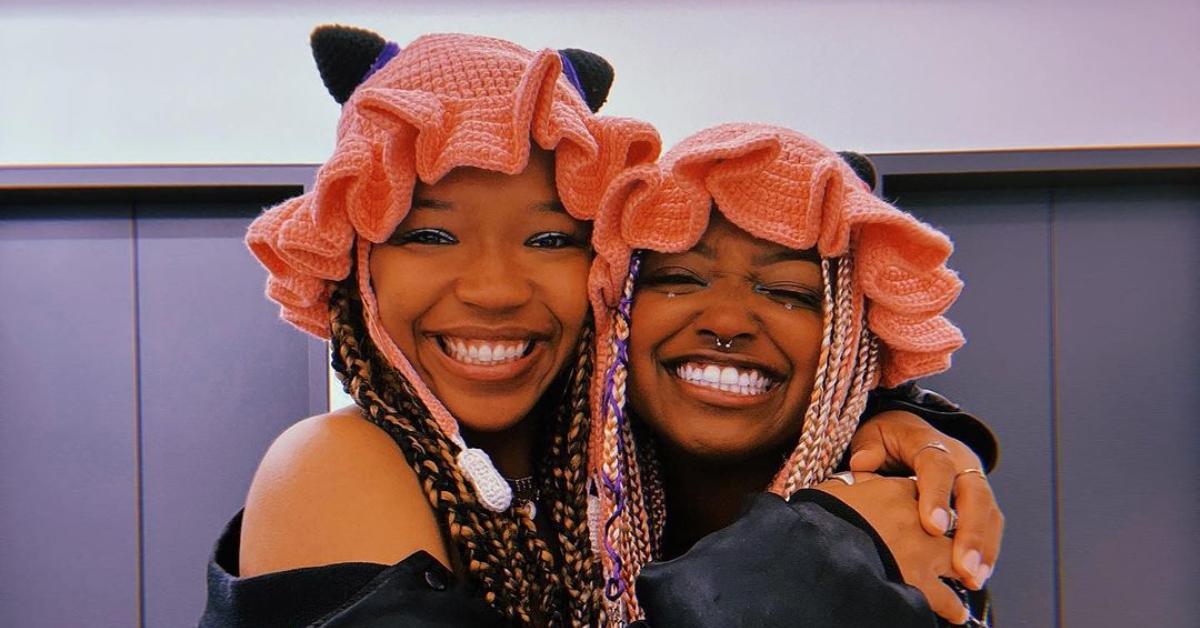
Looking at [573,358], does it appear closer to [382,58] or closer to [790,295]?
[790,295]

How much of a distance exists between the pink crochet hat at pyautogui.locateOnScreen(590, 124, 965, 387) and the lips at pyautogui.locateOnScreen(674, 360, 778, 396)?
16cm

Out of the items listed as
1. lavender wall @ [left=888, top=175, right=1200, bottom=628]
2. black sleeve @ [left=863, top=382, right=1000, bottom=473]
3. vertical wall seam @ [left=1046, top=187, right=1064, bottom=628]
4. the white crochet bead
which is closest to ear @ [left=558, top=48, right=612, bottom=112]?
the white crochet bead

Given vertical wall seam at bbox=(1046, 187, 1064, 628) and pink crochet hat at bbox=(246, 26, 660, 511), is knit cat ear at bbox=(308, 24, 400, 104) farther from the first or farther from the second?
vertical wall seam at bbox=(1046, 187, 1064, 628)

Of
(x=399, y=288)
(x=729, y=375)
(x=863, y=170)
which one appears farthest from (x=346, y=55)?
(x=863, y=170)

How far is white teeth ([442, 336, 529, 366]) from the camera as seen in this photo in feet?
3.01

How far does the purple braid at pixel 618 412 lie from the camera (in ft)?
3.02

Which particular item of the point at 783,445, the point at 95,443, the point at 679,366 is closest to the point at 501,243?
the point at 679,366

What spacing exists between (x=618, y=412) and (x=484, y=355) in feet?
0.66

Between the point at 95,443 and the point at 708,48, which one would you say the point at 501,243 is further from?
the point at 95,443

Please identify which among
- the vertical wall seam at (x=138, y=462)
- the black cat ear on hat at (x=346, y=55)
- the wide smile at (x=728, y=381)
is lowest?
the vertical wall seam at (x=138, y=462)

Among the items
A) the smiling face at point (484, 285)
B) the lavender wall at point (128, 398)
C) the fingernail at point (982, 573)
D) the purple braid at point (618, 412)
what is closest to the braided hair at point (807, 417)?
the purple braid at point (618, 412)

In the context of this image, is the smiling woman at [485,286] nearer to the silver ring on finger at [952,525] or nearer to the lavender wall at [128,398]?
the silver ring on finger at [952,525]

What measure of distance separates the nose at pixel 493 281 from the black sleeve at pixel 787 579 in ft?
1.19

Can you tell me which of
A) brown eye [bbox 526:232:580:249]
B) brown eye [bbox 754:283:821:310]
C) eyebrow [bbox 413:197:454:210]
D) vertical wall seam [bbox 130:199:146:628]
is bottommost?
vertical wall seam [bbox 130:199:146:628]
